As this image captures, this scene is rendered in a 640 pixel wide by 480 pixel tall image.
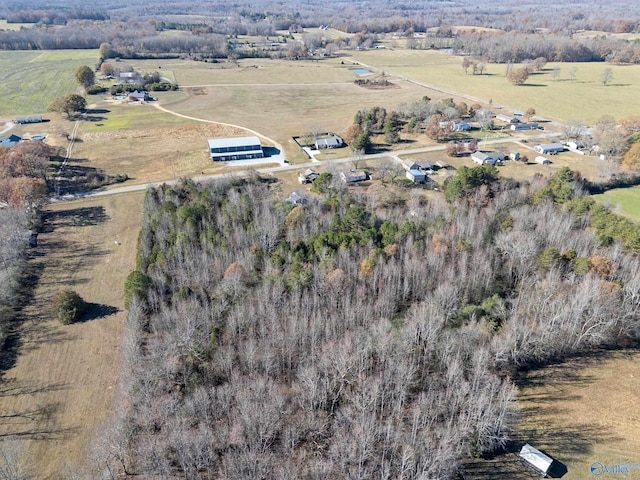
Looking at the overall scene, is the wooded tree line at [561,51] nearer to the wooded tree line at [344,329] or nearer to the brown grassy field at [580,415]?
the wooded tree line at [344,329]

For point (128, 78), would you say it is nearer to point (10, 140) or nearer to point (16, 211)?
point (10, 140)

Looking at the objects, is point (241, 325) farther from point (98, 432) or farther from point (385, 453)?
point (385, 453)

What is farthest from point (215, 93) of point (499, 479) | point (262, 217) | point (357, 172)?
point (499, 479)

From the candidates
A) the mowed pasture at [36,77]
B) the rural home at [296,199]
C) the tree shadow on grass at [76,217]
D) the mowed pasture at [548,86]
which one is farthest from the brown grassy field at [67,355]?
the mowed pasture at [548,86]

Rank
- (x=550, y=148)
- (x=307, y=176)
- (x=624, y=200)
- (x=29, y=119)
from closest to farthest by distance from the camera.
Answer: (x=624, y=200) < (x=307, y=176) < (x=550, y=148) < (x=29, y=119)

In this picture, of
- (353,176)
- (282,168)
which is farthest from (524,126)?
(282,168)

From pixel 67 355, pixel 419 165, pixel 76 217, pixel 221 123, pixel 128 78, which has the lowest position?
pixel 67 355
